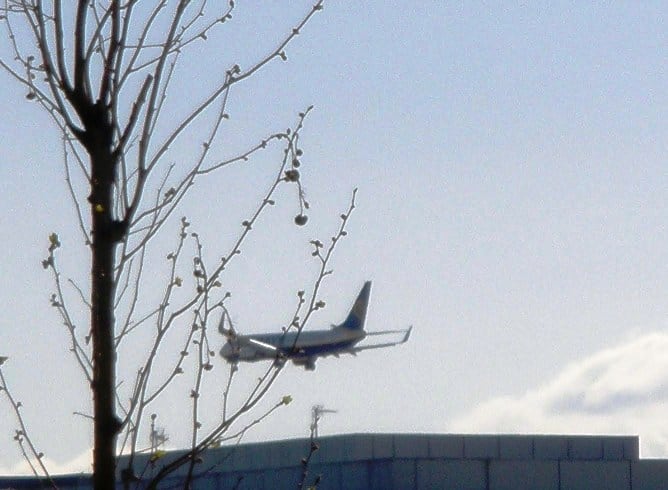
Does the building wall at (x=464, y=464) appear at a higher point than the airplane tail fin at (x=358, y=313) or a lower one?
lower

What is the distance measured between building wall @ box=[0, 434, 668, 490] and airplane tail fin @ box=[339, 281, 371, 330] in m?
59.1

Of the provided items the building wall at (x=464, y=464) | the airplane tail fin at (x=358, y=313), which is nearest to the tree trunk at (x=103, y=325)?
the building wall at (x=464, y=464)

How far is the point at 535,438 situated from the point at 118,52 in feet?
131

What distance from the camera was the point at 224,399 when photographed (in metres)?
6.48

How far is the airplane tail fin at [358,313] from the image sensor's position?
105938mm

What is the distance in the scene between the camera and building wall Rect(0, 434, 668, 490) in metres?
43.6

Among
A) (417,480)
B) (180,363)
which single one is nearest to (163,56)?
(180,363)

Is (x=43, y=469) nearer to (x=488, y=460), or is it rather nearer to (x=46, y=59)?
(x=46, y=59)

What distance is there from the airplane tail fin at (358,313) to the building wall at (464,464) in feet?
194

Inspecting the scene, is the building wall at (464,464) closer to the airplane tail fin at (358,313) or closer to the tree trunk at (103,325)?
the tree trunk at (103,325)

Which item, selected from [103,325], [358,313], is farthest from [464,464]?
[358,313]

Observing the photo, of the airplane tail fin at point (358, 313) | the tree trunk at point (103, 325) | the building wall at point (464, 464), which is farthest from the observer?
the airplane tail fin at point (358, 313)

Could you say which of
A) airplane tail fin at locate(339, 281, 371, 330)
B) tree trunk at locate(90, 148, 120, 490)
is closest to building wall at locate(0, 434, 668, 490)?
tree trunk at locate(90, 148, 120, 490)

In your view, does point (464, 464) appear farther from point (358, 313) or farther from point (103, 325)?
point (358, 313)
